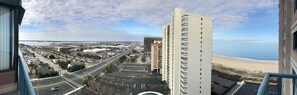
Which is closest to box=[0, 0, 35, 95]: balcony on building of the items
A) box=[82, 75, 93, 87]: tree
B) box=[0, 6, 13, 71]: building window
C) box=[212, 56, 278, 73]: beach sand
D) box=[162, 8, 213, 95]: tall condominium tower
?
box=[0, 6, 13, 71]: building window

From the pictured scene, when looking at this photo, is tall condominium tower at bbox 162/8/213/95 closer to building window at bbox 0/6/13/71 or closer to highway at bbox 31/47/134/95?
highway at bbox 31/47/134/95

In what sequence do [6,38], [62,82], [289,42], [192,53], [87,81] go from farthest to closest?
1. [62,82]
2. [87,81]
3. [192,53]
4. [289,42]
5. [6,38]

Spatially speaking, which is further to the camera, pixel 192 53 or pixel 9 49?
pixel 192 53

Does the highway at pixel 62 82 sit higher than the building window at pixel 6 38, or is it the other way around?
the building window at pixel 6 38

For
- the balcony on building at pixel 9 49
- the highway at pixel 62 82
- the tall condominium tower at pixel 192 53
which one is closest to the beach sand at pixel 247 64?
the tall condominium tower at pixel 192 53

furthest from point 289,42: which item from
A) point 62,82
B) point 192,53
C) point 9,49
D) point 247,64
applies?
point 247,64

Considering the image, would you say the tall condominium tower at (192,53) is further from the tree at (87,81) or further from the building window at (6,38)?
the building window at (6,38)

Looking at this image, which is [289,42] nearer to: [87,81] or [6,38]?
[6,38]
